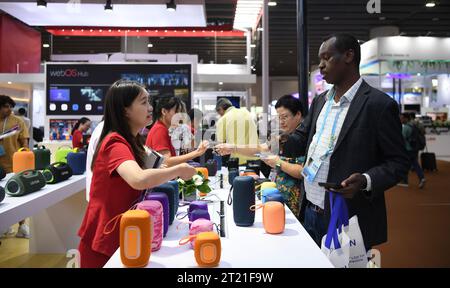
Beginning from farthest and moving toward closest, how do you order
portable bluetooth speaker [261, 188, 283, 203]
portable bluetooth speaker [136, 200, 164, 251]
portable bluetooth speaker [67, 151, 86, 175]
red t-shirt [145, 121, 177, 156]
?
portable bluetooth speaker [67, 151, 86, 175]
red t-shirt [145, 121, 177, 156]
portable bluetooth speaker [261, 188, 283, 203]
portable bluetooth speaker [136, 200, 164, 251]

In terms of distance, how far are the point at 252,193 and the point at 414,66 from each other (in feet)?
37.6

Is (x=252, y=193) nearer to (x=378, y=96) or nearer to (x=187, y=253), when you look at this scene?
(x=187, y=253)

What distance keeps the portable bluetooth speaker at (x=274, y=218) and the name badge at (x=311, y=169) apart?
272 millimetres

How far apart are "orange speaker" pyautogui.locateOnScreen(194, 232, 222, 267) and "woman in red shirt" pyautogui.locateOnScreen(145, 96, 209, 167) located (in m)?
1.45

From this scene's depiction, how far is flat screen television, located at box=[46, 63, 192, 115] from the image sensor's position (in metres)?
6.07

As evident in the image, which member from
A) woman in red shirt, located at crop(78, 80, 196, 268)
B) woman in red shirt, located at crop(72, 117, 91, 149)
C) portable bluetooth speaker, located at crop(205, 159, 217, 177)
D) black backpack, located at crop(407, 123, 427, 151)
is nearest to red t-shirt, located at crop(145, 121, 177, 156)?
portable bluetooth speaker, located at crop(205, 159, 217, 177)

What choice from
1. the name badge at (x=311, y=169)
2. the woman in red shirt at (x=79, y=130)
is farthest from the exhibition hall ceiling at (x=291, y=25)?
the name badge at (x=311, y=169)

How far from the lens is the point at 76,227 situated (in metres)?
3.94

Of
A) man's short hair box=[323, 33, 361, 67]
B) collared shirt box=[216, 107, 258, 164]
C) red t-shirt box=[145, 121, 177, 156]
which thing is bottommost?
red t-shirt box=[145, 121, 177, 156]

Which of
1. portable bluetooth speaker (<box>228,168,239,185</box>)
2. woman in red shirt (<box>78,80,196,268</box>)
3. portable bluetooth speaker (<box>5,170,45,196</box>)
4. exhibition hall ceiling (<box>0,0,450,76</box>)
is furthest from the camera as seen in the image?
exhibition hall ceiling (<box>0,0,450,76</box>)

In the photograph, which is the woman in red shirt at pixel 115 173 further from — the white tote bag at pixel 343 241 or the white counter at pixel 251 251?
the white tote bag at pixel 343 241

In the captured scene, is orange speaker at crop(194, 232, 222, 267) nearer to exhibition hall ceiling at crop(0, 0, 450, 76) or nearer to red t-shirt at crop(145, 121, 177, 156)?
red t-shirt at crop(145, 121, 177, 156)

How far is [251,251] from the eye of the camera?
52.5 inches
